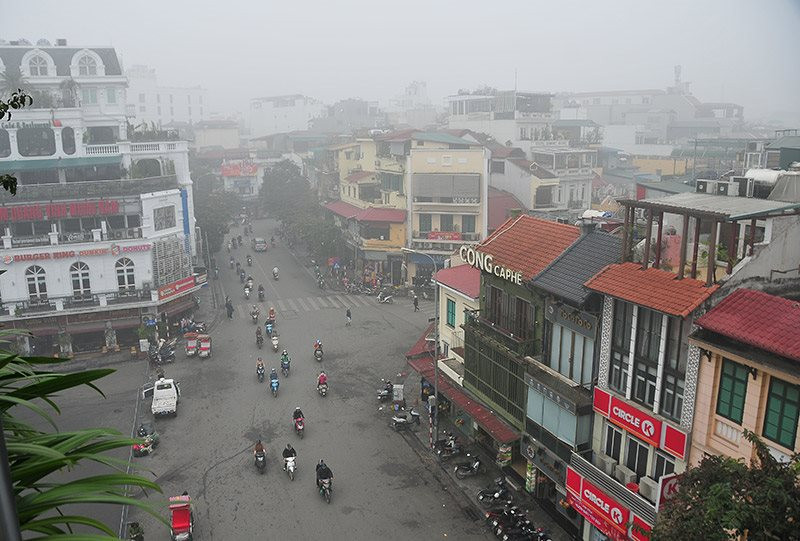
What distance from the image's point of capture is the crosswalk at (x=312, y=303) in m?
48.0

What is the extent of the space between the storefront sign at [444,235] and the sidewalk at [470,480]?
76.1 feet

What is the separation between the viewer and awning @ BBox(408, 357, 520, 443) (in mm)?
22812

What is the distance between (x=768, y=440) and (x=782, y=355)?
2.23 m

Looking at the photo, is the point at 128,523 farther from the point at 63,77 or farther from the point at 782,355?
the point at 63,77

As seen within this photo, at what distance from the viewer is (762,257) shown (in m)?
16.4

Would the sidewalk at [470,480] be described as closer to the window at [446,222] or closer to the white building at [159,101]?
the window at [446,222]

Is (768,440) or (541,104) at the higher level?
(541,104)

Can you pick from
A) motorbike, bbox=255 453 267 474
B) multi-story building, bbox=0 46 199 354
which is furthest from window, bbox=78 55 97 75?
motorbike, bbox=255 453 267 474

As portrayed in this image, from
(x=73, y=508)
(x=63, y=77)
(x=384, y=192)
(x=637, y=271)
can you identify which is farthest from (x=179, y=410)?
(x=63, y=77)

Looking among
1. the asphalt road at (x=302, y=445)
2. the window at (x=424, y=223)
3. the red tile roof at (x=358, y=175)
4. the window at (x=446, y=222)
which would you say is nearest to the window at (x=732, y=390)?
the asphalt road at (x=302, y=445)

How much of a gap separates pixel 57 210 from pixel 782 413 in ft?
126

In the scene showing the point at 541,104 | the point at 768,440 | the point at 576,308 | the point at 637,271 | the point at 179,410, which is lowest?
the point at 179,410

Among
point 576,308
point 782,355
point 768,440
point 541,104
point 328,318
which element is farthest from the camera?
point 541,104

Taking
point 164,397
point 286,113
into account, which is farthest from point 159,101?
point 164,397
